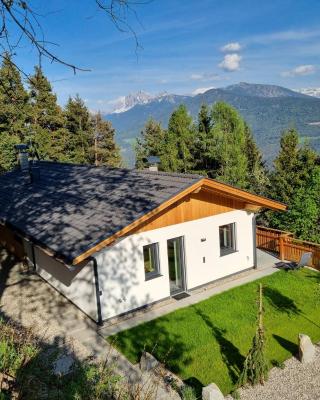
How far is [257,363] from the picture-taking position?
27.2 feet

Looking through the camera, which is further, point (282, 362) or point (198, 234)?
point (198, 234)

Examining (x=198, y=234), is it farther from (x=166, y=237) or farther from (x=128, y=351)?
(x=128, y=351)

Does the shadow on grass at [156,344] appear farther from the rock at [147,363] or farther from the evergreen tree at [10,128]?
the evergreen tree at [10,128]

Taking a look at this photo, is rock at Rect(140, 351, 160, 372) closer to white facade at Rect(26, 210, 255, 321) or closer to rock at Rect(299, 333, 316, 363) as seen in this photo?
white facade at Rect(26, 210, 255, 321)

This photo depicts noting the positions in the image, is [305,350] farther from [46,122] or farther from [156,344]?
[46,122]

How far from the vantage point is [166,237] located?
12680 mm

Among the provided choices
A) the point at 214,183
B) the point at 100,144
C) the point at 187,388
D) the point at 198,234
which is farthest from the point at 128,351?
the point at 100,144

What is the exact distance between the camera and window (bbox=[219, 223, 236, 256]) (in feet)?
48.8

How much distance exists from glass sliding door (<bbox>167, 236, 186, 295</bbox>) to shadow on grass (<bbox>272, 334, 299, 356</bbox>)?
13.1 ft

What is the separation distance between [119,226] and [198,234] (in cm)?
367

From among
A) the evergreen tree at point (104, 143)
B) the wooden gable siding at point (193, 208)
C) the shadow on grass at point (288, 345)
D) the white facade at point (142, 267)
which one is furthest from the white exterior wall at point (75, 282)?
the evergreen tree at point (104, 143)

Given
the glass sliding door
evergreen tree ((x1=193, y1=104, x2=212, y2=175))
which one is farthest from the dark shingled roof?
evergreen tree ((x1=193, y1=104, x2=212, y2=175))

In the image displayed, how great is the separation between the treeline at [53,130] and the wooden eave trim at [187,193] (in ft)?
91.2

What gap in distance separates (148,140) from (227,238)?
124 ft
